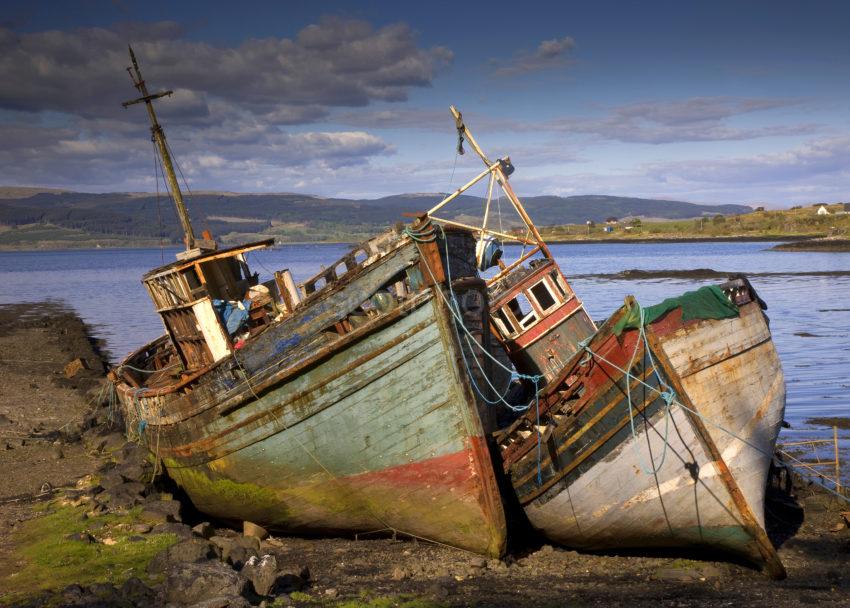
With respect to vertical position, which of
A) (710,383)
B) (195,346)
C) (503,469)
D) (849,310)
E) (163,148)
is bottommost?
(849,310)

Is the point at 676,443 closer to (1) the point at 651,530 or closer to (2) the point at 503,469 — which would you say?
(1) the point at 651,530

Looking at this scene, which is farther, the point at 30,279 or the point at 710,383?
the point at 30,279

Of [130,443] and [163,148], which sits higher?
[163,148]

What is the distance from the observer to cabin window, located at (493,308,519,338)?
15.0 meters

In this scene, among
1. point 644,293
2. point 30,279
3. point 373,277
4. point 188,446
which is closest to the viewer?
point 373,277

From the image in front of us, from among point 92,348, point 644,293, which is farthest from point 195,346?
point 644,293

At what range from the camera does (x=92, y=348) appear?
37844 millimetres

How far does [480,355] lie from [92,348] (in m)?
31.2

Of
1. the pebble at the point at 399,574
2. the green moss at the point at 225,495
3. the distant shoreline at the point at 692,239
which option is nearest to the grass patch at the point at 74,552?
the green moss at the point at 225,495

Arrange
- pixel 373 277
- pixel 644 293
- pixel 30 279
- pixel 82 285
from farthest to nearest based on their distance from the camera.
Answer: pixel 30 279, pixel 82 285, pixel 644 293, pixel 373 277

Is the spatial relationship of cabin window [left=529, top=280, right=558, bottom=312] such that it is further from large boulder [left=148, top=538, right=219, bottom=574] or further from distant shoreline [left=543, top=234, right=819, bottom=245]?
distant shoreline [left=543, top=234, right=819, bottom=245]

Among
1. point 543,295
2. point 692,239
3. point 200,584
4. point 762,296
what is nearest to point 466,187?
point 543,295

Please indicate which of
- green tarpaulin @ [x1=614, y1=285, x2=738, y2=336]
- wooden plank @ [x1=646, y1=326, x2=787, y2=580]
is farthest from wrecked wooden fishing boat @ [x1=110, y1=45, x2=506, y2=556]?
wooden plank @ [x1=646, y1=326, x2=787, y2=580]

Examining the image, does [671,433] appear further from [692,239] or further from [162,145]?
[692,239]
